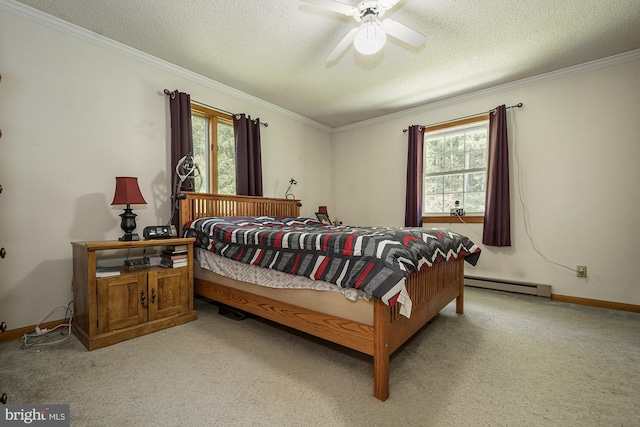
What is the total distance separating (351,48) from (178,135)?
2.06 m

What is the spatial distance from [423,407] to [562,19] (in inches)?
124

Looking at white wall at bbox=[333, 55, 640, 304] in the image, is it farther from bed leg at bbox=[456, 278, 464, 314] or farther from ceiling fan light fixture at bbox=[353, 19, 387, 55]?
ceiling fan light fixture at bbox=[353, 19, 387, 55]

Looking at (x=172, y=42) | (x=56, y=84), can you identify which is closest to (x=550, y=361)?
(x=172, y=42)

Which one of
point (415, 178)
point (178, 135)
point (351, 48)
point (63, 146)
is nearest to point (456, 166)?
point (415, 178)

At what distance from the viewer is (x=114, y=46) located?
8.56 feet

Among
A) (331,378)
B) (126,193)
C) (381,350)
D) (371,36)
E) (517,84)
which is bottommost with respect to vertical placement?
(331,378)

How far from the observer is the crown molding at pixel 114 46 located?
2152 mm

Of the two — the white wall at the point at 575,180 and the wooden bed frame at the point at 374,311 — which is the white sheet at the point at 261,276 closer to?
the wooden bed frame at the point at 374,311

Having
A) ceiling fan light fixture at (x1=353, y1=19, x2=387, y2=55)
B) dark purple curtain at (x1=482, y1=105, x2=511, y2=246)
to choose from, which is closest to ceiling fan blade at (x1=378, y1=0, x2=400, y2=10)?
ceiling fan light fixture at (x1=353, y1=19, x2=387, y2=55)

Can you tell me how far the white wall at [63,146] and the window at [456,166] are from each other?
11.8 ft

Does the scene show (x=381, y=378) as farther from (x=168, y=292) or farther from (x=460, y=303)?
(x=168, y=292)

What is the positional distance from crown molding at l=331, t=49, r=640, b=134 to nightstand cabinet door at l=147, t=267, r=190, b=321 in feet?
12.4

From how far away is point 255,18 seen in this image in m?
2.29

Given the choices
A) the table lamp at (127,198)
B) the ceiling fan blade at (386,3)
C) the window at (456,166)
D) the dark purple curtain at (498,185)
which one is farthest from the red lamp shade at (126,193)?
the dark purple curtain at (498,185)
